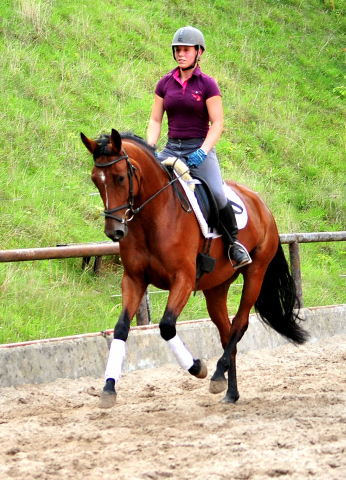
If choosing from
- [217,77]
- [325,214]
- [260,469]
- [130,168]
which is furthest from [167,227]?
[217,77]

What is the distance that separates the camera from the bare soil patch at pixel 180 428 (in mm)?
3867

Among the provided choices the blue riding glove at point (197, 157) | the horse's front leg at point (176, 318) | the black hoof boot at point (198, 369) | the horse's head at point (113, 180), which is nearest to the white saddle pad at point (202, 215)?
the blue riding glove at point (197, 157)

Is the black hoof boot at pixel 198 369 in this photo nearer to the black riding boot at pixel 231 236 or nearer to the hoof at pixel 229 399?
the hoof at pixel 229 399

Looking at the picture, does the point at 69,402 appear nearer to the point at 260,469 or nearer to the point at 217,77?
the point at 260,469

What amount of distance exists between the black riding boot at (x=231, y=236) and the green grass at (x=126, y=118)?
6.62 ft

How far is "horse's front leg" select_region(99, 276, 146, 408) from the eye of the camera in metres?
4.95

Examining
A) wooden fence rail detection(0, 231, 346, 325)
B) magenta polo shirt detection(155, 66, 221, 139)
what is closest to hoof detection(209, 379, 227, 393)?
wooden fence rail detection(0, 231, 346, 325)

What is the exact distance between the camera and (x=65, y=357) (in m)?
6.45

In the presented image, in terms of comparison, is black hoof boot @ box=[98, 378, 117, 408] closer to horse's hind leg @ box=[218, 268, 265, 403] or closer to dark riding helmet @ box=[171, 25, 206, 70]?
horse's hind leg @ box=[218, 268, 265, 403]

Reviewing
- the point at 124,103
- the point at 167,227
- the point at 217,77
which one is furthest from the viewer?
the point at 217,77

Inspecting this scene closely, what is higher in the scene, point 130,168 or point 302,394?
point 130,168

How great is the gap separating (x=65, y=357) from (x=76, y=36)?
8861 mm

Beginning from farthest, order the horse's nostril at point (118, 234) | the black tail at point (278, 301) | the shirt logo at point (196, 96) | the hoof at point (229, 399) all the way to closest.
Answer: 1. the black tail at point (278, 301)
2. the hoof at point (229, 399)
3. the shirt logo at point (196, 96)
4. the horse's nostril at point (118, 234)

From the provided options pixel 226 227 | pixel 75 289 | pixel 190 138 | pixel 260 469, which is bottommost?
pixel 75 289
